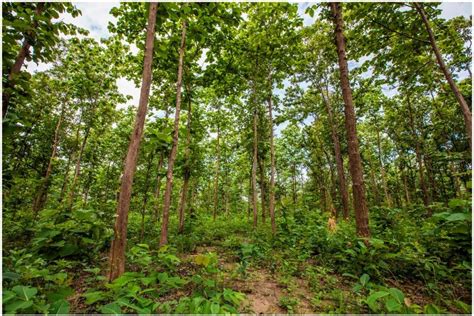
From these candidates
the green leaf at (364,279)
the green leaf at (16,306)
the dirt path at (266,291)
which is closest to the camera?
the green leaf at (16,306)

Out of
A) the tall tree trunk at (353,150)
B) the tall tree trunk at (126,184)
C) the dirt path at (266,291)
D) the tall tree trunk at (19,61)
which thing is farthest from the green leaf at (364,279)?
the tall tree trunk at (19,61)

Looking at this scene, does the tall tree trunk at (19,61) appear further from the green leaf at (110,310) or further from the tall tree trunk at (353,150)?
the tall tree trunk at (353,150)

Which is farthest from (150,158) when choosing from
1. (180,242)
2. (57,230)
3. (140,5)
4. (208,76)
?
(140,5)

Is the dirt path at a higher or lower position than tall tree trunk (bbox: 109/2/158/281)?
lower

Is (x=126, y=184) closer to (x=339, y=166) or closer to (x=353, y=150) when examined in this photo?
(x=353, y=150)

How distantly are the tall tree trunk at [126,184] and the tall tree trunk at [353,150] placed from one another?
476 centimetres

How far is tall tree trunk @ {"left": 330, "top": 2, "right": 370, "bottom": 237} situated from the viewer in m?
5.29

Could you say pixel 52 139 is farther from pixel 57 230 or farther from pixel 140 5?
pixel 57 230

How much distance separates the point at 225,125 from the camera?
15312mm

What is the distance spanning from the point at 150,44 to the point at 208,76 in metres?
5.00

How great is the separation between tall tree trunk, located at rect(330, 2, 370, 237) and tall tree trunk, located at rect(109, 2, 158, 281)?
4759mm

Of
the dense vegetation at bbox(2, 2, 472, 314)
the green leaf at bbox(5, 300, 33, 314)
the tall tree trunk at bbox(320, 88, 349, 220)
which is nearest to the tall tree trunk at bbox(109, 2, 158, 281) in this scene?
the dense vegetation at bbox(2, 2, 472, 314)

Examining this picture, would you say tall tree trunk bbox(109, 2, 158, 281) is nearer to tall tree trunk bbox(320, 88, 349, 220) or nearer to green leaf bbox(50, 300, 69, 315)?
green leaf bbox(50, 300, 69, 315)

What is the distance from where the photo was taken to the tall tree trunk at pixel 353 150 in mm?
5292
